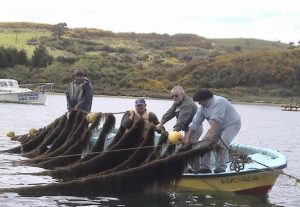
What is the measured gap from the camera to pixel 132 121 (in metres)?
14.3

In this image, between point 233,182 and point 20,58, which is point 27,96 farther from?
point 233,182

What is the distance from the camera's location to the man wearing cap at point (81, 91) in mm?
17891

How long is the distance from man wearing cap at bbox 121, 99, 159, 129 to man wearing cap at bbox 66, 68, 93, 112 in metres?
3.29

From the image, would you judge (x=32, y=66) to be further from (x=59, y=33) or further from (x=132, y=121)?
(x=132, y=121)

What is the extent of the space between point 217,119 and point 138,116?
2374mm

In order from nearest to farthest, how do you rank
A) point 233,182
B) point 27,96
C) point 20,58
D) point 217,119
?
point 217,119 < point 233,182 < point 27,96 < point 20,58

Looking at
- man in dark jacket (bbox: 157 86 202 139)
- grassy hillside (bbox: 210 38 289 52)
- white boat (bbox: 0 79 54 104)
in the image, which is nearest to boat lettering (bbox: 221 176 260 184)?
man in dark jacket (bbox: 157 86 202 139)

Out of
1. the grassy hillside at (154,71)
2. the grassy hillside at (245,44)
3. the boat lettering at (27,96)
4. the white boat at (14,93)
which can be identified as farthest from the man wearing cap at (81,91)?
the grassy hillside at (245,44)

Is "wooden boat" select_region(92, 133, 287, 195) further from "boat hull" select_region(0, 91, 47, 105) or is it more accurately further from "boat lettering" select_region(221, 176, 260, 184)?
"boat hull" select_region(0, 91, 47, 105)

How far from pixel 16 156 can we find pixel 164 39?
559ft

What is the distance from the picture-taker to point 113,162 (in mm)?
13891

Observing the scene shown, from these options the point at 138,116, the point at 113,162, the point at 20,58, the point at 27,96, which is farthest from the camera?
the point at 20,58

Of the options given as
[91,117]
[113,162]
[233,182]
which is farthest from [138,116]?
[233,182]

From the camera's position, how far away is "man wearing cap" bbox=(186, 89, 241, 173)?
12492mm
